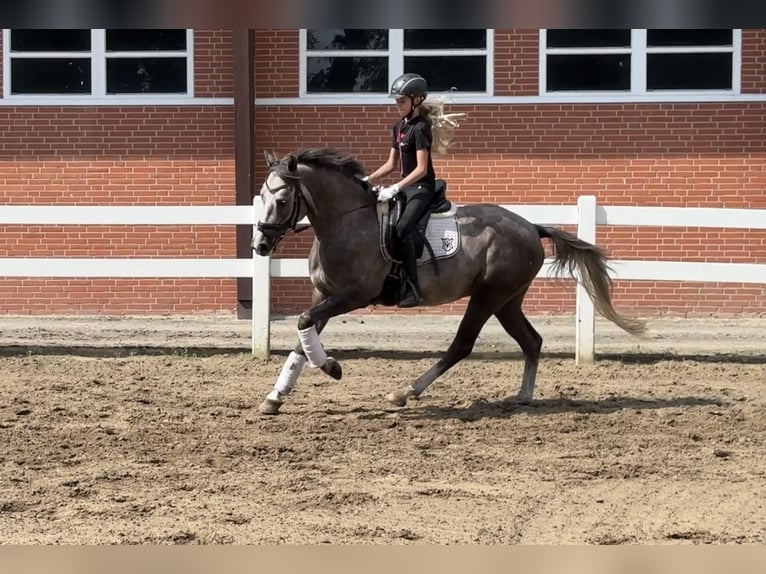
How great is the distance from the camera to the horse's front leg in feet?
23.1

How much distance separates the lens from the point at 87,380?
347 inches

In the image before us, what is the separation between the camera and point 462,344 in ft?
25.5

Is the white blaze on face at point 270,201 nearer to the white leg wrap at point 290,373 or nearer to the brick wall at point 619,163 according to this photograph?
the white leg wrap at point 290,373

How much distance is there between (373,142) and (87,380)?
20.8ft

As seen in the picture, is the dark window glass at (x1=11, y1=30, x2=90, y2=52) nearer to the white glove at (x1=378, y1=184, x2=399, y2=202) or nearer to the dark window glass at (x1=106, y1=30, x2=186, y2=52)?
the dark window glass at (x1=106, y1=30, x2=186, y2=52)

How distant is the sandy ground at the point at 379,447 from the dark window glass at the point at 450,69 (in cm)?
418

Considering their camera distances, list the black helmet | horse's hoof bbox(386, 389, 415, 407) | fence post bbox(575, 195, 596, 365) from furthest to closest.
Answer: fence post bbox(575, 195, 596, 365), horse's hoof bbox(386, 389, 415, 407), the black helmet

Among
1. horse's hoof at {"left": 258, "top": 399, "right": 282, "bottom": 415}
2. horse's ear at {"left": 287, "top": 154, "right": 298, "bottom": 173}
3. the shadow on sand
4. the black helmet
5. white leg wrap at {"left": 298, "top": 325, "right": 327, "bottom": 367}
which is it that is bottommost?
the shadow on sand

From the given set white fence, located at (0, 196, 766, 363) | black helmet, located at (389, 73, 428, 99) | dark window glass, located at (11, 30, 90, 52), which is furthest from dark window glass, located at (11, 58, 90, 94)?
black helmet, located at (389, 73, 428, 99)

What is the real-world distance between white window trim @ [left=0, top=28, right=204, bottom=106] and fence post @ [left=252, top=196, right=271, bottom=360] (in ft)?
14.3

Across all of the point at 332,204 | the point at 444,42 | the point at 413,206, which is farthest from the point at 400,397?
the point at 444,42

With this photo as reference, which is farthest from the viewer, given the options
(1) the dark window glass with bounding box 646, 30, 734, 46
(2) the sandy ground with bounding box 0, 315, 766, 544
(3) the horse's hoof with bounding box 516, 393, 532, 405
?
(1) the dark window glass with bounding box 646, 30, 734, 46

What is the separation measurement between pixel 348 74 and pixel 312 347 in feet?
Answer: 25.3

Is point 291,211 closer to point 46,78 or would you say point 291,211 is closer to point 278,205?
point 278,205
